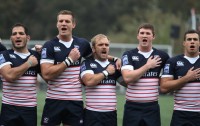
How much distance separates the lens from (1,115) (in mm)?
11070

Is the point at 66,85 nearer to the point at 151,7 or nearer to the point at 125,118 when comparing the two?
the point at 125,118

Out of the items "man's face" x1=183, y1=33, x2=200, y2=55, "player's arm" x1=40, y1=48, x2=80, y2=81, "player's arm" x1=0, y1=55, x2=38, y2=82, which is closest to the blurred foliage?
"man's face" x1=183, y1=33, x2=200, y2=55

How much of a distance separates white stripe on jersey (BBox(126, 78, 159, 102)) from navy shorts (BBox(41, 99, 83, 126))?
0.90 m

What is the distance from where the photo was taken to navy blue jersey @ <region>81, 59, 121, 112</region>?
10.9m

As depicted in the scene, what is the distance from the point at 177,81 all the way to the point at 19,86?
8.09 feet

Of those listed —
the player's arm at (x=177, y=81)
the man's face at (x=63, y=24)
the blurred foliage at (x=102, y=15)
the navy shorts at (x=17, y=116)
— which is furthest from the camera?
the blurred foliage at (x=102, y=15)

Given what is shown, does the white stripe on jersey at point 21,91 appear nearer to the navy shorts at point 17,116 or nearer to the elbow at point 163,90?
the navy shorts at point 17,116

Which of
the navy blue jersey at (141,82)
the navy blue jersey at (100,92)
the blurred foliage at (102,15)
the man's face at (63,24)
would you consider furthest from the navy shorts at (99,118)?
the blurred foliage at (102,15)

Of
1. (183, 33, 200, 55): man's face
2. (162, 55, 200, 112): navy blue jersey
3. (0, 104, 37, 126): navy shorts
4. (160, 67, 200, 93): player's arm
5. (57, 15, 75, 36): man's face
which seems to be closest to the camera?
(160, 67, 200, 93): player's arm

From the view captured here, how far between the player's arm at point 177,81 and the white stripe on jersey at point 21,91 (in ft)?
6.72

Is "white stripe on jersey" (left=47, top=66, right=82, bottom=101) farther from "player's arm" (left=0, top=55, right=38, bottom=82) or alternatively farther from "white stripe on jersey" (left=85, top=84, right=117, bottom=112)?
"player's arm" (left=0, top=55, right=38, bottom=82)

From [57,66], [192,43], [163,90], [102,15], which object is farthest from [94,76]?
[102,15]

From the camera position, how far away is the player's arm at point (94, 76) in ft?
35.4

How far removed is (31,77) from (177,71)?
2290 millimetres
